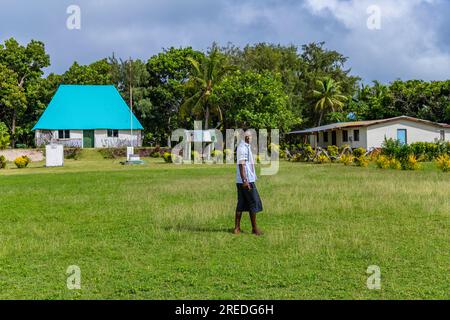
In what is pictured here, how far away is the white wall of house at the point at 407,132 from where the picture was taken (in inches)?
1481

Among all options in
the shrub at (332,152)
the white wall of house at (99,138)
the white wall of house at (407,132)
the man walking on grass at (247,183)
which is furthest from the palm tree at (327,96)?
the man walking on grass at (247,183)

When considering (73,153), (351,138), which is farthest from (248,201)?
(73,153)

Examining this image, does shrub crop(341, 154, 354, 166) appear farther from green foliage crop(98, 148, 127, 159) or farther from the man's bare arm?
the man's bare arm

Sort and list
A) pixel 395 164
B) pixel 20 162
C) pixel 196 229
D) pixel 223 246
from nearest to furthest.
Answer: pixel 223 246
pixel 196 229
pixel 395 164
pixel 20 162

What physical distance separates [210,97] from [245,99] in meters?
3.20

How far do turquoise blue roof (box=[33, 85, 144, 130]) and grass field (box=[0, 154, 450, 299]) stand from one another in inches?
1296

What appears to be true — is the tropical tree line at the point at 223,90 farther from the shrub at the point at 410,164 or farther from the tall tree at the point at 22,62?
the shrub at the point at 410,164

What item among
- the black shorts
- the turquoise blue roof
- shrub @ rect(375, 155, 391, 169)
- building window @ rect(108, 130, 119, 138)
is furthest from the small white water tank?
the black shorts

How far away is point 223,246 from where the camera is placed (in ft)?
24.8

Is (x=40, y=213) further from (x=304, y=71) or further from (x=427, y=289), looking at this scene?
(x=304, y=71)

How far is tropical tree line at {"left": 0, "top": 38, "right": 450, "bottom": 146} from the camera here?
133 ft

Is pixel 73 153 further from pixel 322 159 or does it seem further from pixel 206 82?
pixel 322 159

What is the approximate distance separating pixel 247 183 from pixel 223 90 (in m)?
32.2
